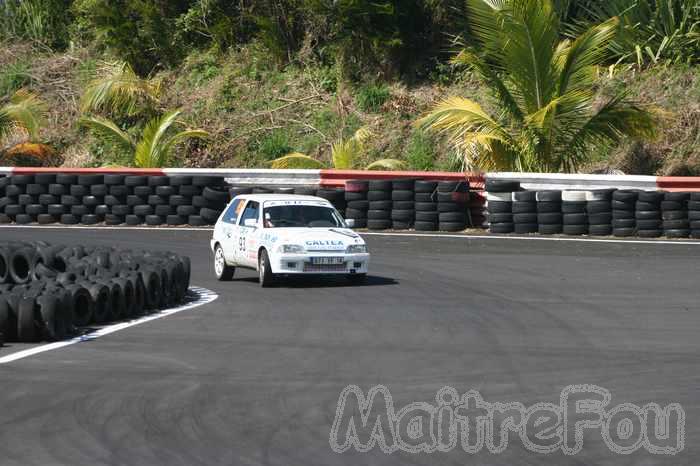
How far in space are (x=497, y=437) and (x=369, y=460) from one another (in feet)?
3.07

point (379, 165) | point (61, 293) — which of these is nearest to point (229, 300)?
point (61, 293)

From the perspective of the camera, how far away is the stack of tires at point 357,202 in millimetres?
24391

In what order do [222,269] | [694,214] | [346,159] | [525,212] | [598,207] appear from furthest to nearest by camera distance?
[346,159], [525,212], [598,207], [694,214], [222,269]

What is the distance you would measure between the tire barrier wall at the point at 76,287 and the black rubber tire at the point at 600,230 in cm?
998

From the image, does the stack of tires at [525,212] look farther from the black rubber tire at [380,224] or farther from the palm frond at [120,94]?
the palm frond at [120,94]

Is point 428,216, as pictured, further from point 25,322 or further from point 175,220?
point 25,322

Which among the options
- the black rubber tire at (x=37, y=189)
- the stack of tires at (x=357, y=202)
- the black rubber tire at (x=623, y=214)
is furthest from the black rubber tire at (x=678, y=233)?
the black rubber tire at (x=37, y=189)

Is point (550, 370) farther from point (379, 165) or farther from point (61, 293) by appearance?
point (379, 165)

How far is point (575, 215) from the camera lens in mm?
22641

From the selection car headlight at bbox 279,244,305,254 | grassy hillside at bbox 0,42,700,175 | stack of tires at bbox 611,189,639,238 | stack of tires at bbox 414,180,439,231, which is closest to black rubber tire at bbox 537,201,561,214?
stack of tires at bbox 611,189,639,238

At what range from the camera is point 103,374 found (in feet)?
30.3

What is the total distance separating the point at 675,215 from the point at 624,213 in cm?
93

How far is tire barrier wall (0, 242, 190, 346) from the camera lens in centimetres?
1103

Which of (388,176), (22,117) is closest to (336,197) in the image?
(388,176)
